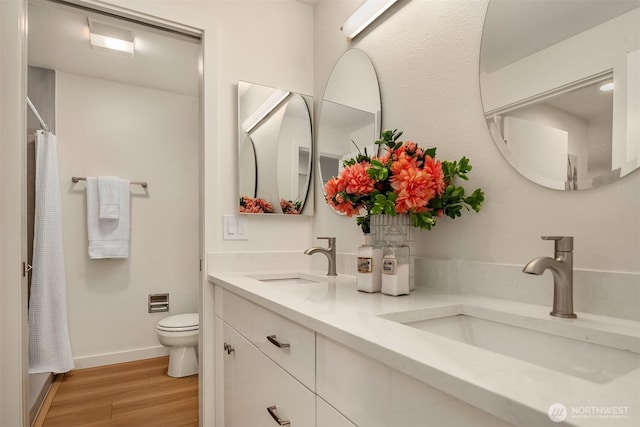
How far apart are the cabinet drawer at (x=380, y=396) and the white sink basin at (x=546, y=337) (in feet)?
0.58

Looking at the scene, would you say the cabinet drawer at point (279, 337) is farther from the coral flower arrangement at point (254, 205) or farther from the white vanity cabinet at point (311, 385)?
the coral flower arrangement at point (254, 205)

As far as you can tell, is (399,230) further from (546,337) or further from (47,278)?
(47,278)

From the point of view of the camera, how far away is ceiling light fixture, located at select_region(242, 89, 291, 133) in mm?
1824

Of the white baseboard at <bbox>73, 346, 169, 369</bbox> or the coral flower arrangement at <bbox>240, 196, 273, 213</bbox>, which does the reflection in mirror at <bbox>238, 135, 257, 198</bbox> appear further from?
the white baseboard at <bbox>73, 346, 169, 369</bbox>

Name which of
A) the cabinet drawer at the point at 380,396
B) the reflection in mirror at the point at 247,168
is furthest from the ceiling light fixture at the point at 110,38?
the cabinet drawer at the point at 380,396

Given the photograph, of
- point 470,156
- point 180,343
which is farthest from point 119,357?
point 470,156

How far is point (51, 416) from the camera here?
2070mm

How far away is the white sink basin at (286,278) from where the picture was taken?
168 centimetres

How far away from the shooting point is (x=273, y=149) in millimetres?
1910

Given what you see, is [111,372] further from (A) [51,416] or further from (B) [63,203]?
(B) [63,203]

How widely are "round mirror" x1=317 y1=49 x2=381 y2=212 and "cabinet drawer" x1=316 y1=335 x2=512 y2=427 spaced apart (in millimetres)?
1001

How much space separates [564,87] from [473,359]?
2.41 feet

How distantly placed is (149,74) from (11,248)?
2.01 meters

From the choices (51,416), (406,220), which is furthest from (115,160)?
(406,220)
